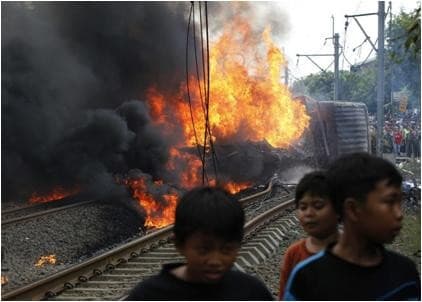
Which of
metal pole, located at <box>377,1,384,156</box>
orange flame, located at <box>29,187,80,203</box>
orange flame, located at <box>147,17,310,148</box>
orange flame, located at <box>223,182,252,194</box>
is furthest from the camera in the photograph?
orange flame, located at <box>147,17,310,148</box>

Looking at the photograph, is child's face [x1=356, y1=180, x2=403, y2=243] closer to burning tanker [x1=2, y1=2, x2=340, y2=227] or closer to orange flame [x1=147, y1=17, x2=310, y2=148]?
burning tanker [x1=2, y1=2, x2=340, y2=227]

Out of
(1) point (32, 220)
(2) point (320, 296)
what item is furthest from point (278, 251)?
(2) point (320, 296)

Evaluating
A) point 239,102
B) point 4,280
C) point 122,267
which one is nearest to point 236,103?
point 239,102

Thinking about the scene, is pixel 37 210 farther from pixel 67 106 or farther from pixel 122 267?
pixel 122 267

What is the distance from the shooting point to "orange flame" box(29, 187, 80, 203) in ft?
49.9

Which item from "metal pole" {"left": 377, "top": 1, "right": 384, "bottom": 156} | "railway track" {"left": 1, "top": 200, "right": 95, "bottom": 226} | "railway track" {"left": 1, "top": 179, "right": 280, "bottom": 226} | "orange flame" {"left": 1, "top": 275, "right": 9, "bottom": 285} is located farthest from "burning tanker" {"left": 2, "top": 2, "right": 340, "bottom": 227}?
"orange flame" {"left": 1, "top": 275, "right": 9, "bottom": 285}

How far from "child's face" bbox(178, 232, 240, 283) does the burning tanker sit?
10150mm

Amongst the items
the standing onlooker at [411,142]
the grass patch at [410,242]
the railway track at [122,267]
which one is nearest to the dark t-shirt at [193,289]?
the railway track at [122,267]

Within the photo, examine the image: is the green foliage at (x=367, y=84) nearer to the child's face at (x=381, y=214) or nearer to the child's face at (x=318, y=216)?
the child's face at (x=318, y=216)

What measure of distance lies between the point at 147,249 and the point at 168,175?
24.6 ft

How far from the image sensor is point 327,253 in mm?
2289

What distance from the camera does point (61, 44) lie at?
57.1 ft

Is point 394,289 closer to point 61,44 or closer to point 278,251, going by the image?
point 278,251

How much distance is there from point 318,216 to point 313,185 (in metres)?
0.17
